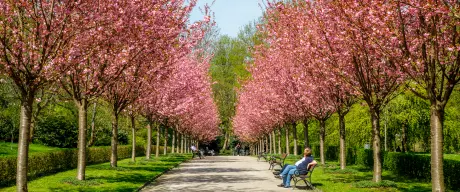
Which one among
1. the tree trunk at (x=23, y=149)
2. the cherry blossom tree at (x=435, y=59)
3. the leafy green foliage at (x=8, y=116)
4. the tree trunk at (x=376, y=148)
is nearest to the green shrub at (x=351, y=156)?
the tree trunk at (x=376, y=148)

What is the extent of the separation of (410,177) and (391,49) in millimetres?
10459

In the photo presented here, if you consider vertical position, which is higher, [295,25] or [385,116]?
[295,25]

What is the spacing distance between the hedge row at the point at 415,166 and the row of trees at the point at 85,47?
10591 mm

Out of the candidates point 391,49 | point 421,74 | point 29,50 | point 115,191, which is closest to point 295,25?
point 391,49

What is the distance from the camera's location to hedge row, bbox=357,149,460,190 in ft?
58.1

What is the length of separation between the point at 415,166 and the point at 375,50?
9.05 metres

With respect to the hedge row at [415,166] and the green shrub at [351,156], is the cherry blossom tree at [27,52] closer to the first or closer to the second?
the hedge row at [415,166]

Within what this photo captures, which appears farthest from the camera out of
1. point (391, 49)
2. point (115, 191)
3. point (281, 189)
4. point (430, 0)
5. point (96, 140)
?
point (96, 140)

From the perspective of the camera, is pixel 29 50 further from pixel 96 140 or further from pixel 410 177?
pixel 96 140

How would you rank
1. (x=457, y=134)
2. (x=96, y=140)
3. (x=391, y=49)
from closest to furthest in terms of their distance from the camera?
(x=391, y=49) < (x=457, y=134) < (x=96, y=140)

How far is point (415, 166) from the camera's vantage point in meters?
21.5

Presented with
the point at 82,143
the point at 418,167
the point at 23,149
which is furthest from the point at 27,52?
the point at 418,167

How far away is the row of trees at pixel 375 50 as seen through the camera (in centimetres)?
1212

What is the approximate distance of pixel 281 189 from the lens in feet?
53.8
